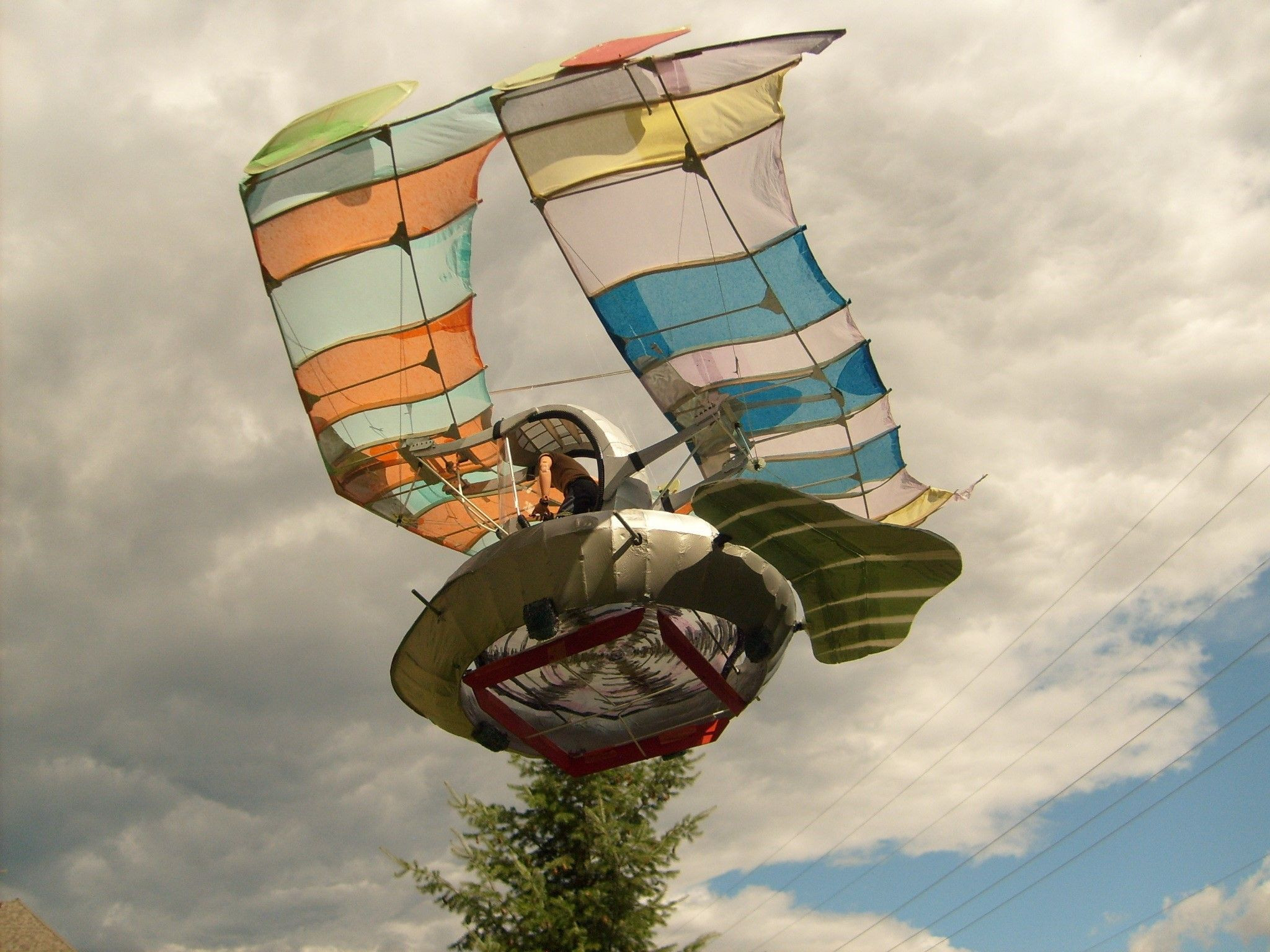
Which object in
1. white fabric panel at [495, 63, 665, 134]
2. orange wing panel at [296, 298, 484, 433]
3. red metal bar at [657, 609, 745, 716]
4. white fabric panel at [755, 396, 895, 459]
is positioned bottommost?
red metal bar at [657, 609, 745, 716]

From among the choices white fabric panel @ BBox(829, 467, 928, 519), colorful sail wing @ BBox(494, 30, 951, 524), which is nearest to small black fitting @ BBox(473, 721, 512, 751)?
colorful sail wing @ BBox(494, 30, 951, 524)

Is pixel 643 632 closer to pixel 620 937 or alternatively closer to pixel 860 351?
pixel 860 351

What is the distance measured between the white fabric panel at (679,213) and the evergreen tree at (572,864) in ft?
35.0

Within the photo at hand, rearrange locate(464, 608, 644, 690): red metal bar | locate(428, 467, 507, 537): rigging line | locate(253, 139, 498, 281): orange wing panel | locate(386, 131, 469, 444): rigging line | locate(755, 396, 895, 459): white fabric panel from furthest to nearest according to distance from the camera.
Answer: locate(755, 396, 895, 459): white fabric panel, locate(253, 139, 498, 281): orange wing panel, locate(386, 131, 469, 444): rigging line, locate(428, 467, 507, 537): rigging line, locate(464, 608, 644, 690): red metal bar

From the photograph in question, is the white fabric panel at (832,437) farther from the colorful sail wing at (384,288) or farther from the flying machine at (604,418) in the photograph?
the colorful sail wing at (384,288)

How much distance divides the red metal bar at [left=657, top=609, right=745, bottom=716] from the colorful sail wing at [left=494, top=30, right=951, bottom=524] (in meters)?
2.01

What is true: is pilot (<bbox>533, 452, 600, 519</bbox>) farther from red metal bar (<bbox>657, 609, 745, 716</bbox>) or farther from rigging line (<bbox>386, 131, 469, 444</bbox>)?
rigging line (<bbox>386, 131, 469, 444</bbox>)

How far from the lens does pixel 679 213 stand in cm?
897

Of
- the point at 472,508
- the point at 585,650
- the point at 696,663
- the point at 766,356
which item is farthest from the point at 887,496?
the point at 585,650

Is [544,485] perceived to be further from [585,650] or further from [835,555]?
→ [835,555]

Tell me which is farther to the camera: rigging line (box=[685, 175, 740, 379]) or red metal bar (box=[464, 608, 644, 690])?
rigging line (box=[685, 175, 740, 379])

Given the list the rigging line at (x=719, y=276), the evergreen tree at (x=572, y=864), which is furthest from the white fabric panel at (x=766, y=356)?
the evergreen tree at (x=572, y=864)

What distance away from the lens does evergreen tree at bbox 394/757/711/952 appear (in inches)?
676

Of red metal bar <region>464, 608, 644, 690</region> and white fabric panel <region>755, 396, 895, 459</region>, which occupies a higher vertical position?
white fabric panel <region>755, 396, 895, 459</region>
